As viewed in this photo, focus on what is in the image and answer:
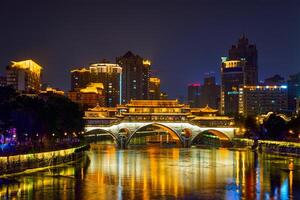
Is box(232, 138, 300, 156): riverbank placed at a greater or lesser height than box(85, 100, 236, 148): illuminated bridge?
lesser

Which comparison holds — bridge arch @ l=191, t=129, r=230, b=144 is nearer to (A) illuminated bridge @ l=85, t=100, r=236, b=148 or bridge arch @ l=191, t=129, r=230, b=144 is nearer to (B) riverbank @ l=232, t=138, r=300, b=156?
(A) illuminated bridge @ l=85, t=100, r=236, b=148

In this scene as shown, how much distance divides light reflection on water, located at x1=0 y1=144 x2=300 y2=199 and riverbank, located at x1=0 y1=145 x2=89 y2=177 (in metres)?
1.39

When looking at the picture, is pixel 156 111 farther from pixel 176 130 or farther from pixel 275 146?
pixel 275 146

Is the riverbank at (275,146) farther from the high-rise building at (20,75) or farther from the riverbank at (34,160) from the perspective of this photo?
the high-rise building at (20,75)

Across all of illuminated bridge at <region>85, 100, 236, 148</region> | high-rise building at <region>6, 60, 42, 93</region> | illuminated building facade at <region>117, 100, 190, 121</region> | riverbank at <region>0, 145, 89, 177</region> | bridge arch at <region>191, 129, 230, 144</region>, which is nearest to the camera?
riverbank at <region>0, 145, 89, 177</region>

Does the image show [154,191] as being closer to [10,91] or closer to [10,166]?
[10,166]

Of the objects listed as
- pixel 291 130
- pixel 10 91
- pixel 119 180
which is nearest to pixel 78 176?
pixel 119 180

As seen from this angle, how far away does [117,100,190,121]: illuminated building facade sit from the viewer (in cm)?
12456

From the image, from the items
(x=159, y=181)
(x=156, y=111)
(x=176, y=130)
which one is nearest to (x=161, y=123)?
(x=176, y=130)

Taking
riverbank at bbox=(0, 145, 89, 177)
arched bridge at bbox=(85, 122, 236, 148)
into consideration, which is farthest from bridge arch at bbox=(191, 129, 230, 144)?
riverbank at bbox=(0, 145, 89, 177)

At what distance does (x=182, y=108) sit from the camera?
127 metres

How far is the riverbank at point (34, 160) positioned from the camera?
2026 inches

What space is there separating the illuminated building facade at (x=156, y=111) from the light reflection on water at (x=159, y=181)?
51604mm

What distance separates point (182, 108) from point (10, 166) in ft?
255
